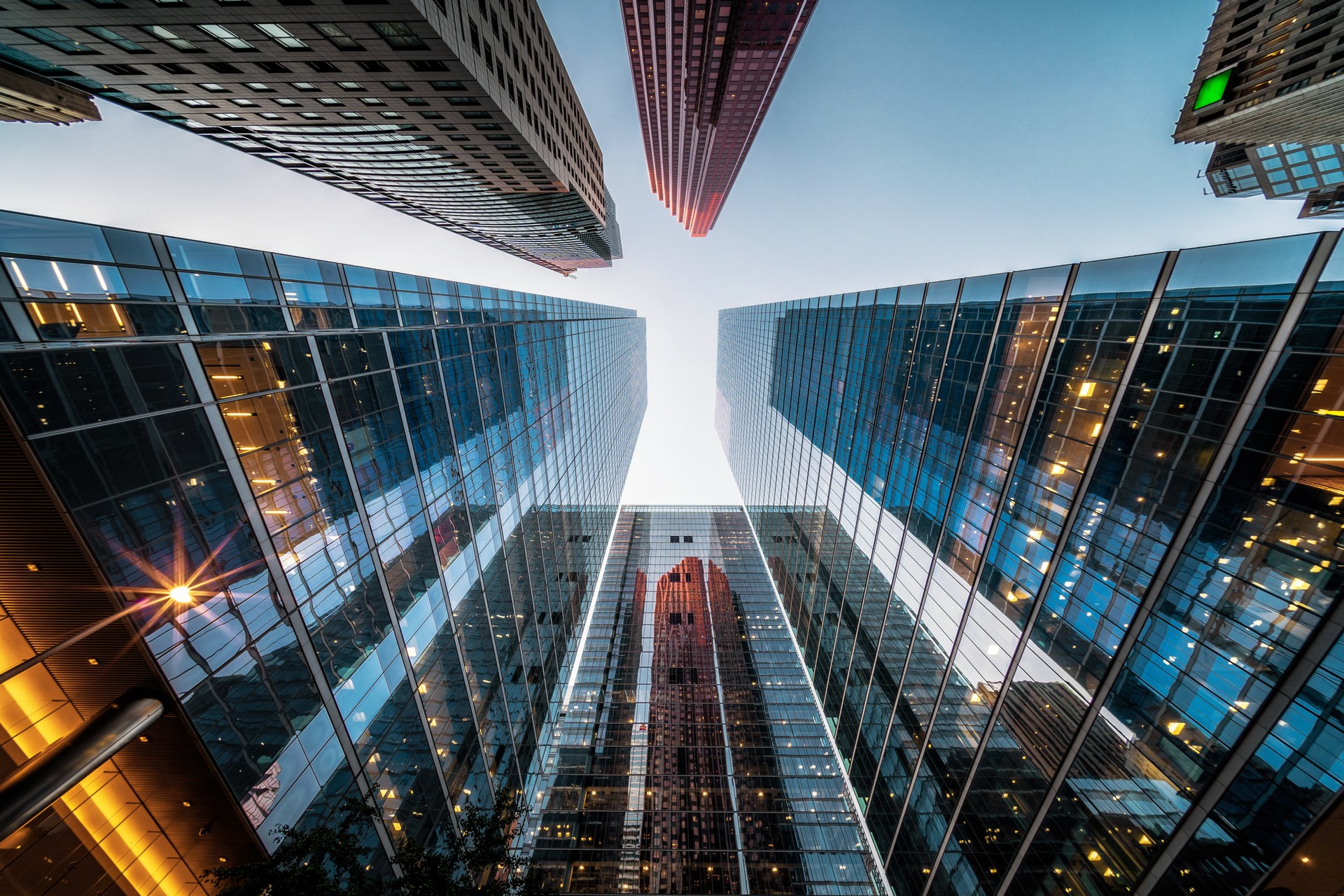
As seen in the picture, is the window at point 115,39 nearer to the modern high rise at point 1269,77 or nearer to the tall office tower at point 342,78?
the tall office tower at point 342,78

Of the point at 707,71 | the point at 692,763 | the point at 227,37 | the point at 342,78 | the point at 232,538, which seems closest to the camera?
the point at 232,538

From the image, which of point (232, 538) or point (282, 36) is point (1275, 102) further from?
point (232, 538)

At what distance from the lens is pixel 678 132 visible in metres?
127

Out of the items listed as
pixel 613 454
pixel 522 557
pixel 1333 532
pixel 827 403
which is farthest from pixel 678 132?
pixel 1333 532

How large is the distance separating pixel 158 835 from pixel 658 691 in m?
51.9

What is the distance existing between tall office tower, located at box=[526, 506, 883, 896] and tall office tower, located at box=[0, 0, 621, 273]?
52.5 metres

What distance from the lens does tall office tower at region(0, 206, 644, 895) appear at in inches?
355

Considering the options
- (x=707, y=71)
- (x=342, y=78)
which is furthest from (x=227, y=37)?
(x=707, y=71)

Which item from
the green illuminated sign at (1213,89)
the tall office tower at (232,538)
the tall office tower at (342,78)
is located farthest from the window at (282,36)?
the green illuminated sign at (1213,89)

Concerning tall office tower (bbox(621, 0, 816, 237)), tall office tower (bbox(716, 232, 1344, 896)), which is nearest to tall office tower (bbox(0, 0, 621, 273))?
tall office tower (bbox(716, 232, 1344, 896))

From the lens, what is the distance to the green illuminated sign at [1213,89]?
56181mm

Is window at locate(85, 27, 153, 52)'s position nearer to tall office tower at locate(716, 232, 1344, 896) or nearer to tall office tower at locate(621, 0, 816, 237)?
tall office tower at locate(716, 232, 1344, 896)

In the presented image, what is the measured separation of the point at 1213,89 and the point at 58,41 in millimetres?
118402

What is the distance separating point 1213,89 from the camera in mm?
57719
